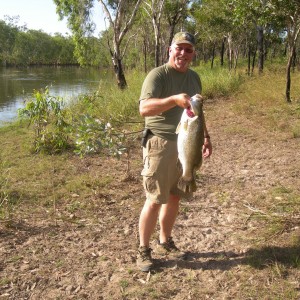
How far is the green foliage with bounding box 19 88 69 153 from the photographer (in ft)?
→ 21.4

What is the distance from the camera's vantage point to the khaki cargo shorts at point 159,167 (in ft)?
9.04

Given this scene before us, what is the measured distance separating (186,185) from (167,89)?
2.58 ft

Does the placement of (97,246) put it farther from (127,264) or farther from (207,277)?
(207,277)

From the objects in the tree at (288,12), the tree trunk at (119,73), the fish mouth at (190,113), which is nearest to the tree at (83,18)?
the tree trunk at (119,73)

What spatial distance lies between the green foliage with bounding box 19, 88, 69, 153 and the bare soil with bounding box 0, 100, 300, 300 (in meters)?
2.08

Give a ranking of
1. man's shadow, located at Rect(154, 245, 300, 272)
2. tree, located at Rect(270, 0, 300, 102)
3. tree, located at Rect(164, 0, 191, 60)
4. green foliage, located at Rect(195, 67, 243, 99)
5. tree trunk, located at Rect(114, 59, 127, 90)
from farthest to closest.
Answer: tree, located at Rect(164, 0, 191, 60) → tree trunk, located at Rect(114, 59, 127, 90) → green foliage, located at Rect(195, 67, 243, 99) → tree, located at Rect(270, 0, 300, 102) → man's shadow, located at Rect(154, 245, 300, 272)

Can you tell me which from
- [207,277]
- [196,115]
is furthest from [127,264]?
[196,115]

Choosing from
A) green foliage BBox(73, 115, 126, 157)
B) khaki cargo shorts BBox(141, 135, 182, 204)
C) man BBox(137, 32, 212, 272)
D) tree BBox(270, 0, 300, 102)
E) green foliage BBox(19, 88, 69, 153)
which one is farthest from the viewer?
tree BBox(270, 0, 300, 102)

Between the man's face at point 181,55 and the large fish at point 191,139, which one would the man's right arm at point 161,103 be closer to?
the large fish at point 191,139

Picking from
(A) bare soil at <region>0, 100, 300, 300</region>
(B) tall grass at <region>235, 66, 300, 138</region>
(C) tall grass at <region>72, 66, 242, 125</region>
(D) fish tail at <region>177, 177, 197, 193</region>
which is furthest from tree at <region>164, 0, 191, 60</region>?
(D) fish tail at <region>177, 177, 197, 193</region>

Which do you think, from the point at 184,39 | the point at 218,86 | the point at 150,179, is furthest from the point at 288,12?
the point at 150,179

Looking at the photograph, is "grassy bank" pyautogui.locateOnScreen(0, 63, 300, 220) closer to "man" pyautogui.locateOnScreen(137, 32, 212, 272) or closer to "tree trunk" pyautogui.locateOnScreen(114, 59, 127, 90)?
"man" pyautogui.locateOnScreen(137, 32, 212, 272)

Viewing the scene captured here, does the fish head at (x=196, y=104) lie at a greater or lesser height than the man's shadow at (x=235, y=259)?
greater

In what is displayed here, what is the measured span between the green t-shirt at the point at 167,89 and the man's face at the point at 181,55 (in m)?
0.05
